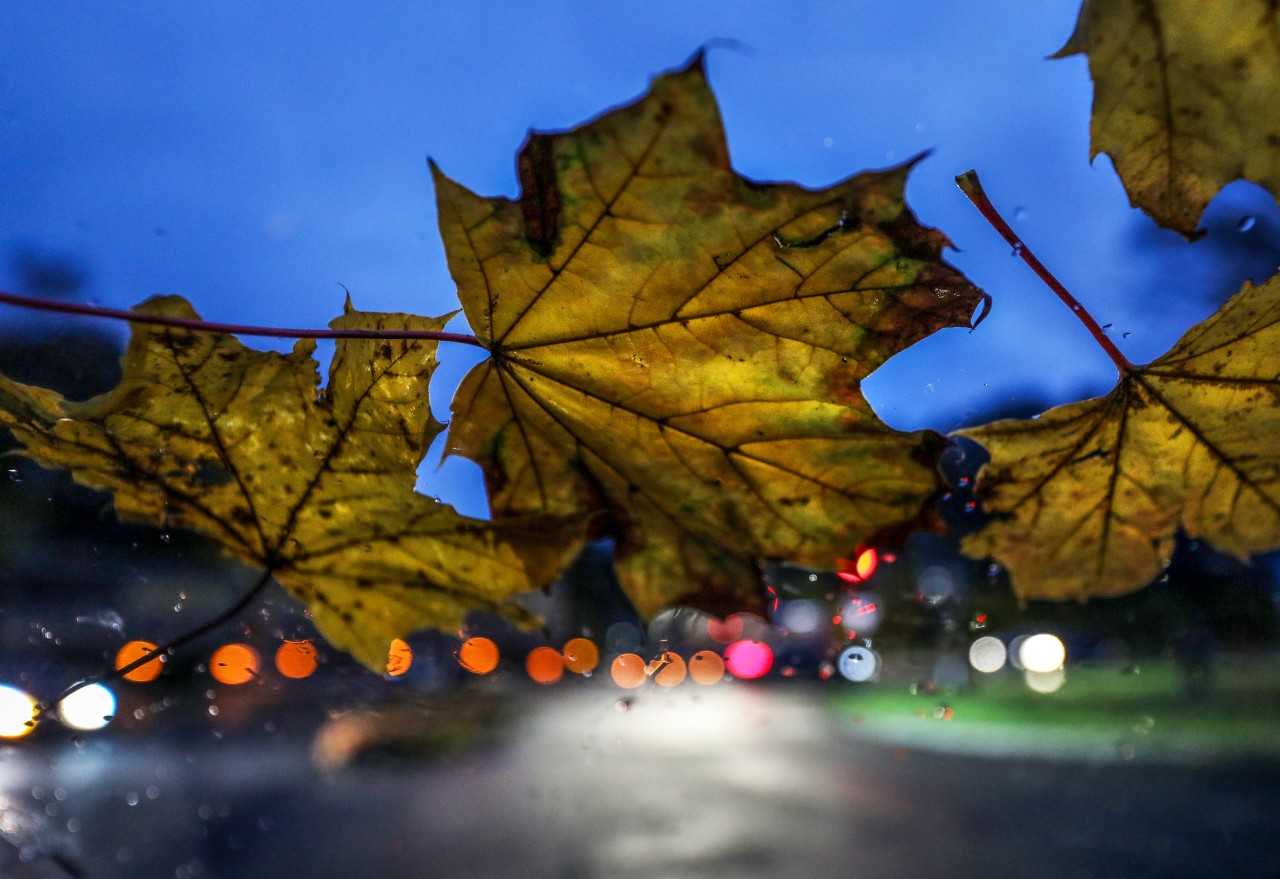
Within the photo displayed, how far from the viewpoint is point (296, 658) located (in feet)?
3.24

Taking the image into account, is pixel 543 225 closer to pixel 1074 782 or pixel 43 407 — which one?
pixel 43 407

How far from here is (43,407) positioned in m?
0.43

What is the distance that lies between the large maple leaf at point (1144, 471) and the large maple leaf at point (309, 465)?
1.04 feet

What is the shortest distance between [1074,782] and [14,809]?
5293 mm

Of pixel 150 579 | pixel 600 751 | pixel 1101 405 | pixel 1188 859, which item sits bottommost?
pixel 1188 859

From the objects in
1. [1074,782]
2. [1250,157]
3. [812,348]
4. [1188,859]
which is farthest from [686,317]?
[1074,782]

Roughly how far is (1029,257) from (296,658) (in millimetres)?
996

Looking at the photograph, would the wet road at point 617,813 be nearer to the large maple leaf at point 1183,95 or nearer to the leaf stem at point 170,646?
the leaf stem at point 170,646

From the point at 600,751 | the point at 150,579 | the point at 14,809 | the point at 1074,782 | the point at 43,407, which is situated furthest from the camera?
the point at 600,751

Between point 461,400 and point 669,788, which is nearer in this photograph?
point 461,400

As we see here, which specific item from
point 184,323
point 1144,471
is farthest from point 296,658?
point 1144,471

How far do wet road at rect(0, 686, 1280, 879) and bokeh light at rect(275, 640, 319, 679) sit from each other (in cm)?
35

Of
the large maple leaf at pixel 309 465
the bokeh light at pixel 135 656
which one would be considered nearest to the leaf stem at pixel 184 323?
the large maple leaf at pixel 309 465

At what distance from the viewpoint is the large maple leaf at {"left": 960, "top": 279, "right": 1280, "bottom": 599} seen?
444 millimetres
